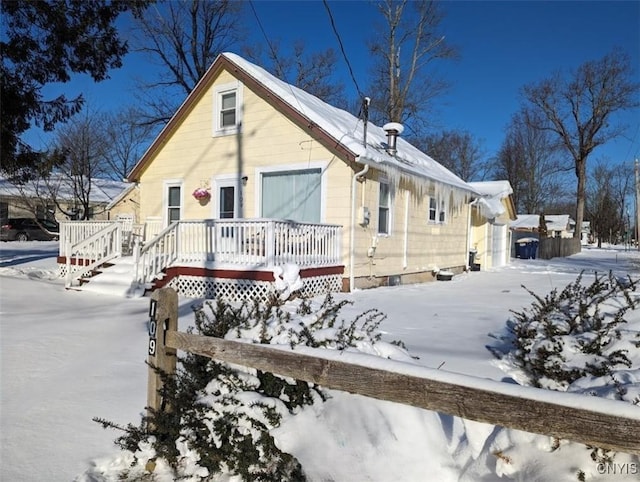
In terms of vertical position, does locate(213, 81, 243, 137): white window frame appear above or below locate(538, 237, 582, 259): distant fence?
above

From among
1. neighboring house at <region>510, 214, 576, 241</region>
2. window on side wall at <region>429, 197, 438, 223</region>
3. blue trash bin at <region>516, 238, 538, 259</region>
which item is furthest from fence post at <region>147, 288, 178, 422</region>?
neighboring house at <region>510, 214, 576, 241</region>

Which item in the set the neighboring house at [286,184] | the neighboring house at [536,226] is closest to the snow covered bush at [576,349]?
the neighboring house at [286,184]

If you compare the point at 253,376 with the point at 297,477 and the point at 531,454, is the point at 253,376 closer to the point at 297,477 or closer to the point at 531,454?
the point at 297,477

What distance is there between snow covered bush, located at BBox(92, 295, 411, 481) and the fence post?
80mm

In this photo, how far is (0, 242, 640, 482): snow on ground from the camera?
2.22m

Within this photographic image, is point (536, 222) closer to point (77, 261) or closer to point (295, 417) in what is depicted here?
point (77, 261)

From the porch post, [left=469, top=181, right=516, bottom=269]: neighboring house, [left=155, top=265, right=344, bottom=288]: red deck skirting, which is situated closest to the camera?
the porch post

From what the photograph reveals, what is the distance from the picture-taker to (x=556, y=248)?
31547mm

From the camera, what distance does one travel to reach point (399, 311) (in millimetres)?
7594

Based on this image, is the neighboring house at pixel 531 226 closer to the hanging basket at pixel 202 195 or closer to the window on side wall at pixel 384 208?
the window on side wall at pixel 384 208

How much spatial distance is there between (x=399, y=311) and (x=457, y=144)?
39807mm

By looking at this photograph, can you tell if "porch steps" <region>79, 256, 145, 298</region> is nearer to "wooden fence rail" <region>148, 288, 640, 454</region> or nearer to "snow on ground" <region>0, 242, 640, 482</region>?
"snow on ground" <region>0, 242, 640, 482</region>

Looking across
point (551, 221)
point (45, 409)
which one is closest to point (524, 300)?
point (45, 409)

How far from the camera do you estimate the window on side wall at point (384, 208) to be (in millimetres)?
11226
